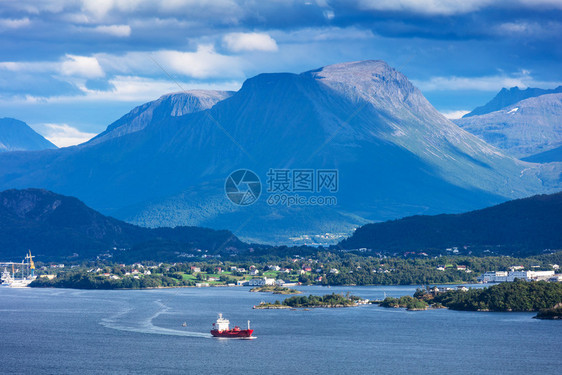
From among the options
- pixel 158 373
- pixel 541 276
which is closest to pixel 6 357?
pixel 158 373

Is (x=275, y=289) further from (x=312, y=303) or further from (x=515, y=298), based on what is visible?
(x=515, y=298)

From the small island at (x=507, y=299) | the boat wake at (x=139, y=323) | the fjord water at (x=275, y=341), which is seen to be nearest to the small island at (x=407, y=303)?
the small island at (x=507, y=299)

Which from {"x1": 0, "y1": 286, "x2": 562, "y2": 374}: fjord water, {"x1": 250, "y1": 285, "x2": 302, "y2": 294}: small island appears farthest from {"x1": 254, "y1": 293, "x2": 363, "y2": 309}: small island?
{"x1": 250, "y1": 285, "x2": 302, "y2": 294}: small island

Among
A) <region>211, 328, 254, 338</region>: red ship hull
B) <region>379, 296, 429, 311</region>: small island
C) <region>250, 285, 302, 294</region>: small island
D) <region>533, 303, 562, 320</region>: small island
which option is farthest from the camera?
<region>250, 285, 302, 294</region>: small island

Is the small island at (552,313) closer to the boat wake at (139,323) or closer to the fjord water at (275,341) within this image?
the fjord water at (275,341)

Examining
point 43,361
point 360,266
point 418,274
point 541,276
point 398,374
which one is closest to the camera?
point 398,374

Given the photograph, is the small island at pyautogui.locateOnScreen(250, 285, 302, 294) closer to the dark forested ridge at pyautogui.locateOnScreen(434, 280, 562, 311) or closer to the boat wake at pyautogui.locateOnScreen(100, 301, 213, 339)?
the boat wake at pyautogui.locateOnScreen(100, 301, 213, 339)

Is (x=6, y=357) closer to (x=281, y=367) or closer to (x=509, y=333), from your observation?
(x=281, y=367)
